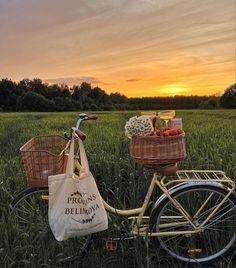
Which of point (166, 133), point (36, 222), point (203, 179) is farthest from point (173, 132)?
point (36, 222)

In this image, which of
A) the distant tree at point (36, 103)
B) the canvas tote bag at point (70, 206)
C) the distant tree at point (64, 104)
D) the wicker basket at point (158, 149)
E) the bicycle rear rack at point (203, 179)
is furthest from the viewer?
the distant tree at point (36, 103)

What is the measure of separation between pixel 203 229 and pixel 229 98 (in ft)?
155

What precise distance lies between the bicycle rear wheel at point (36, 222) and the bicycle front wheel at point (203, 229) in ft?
2.01

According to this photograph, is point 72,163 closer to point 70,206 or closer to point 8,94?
point 70,206

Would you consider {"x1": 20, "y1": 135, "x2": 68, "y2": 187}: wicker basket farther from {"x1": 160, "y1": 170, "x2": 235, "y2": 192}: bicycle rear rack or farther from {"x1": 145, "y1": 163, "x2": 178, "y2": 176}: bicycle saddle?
{"x1": 160, "y1": 170, "x2": 235, "y2": 192}: bicycle rear rack

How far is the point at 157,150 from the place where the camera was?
294 centimetres

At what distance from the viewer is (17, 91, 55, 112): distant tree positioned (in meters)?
43.3

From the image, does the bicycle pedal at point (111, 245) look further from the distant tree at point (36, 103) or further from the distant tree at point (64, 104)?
the distant tree at point (36, 103)

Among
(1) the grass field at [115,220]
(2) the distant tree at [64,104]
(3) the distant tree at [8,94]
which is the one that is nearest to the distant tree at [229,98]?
(2) the distant tree at [64,104]

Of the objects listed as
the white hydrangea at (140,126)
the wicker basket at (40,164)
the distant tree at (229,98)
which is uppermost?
the white hydrangea at (140,126)

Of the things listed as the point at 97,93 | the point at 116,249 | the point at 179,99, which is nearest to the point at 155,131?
the point at 116,249

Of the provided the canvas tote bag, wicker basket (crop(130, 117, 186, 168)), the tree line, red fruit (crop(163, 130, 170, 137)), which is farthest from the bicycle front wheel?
the tree line

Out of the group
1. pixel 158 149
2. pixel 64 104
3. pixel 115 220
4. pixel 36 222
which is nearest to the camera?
pixel 158 149

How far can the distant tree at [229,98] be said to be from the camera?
4781 cm
